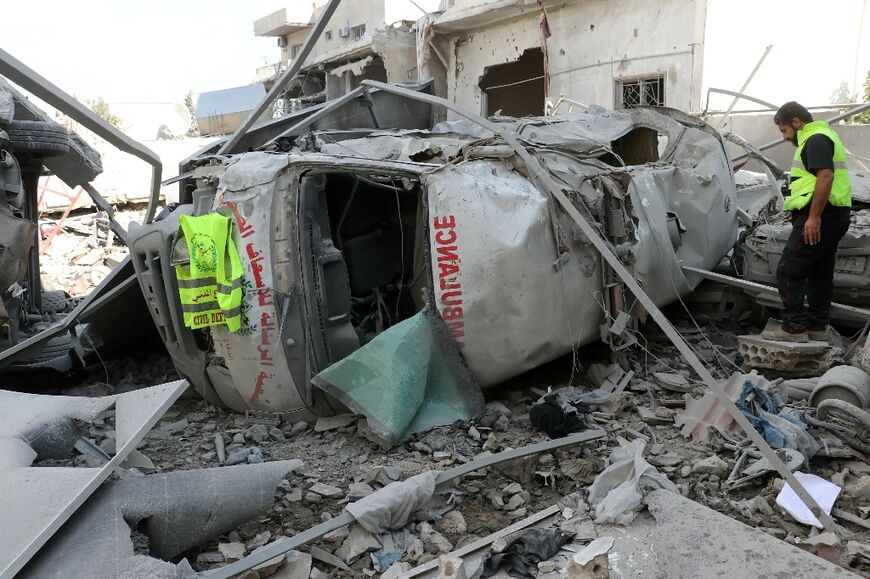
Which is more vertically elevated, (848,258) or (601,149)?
(601,149)

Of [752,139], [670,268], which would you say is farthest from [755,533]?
[752,139]

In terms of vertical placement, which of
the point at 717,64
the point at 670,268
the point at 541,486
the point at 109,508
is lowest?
the point at 541,486

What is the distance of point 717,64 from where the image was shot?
35.4ft

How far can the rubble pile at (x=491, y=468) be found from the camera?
3.10 m

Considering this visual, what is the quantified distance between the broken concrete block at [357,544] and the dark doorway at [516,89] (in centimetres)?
1377

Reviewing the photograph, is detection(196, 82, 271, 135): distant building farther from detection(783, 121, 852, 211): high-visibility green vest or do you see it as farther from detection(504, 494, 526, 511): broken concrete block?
detection(504, 494, 526, 511): broken concrete block

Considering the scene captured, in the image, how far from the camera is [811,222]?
4.97 meters

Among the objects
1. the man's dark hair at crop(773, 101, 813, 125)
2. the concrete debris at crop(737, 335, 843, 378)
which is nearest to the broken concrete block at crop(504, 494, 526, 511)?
the concrete debris at crop(737, 335, 843, 378)

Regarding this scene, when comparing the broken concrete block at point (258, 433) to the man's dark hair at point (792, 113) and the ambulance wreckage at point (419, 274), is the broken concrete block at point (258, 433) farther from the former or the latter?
the man's dark hair at point (792, 113)

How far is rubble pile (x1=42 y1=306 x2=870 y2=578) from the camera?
3.10 metres

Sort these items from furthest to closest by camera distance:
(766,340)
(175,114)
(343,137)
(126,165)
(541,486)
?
(175,114) → (126,165) → (343,137) → (766,340) → (541,486)

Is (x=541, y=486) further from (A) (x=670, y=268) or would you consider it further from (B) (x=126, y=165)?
(B) (x=126, y=165)

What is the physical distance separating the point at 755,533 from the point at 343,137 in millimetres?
5205

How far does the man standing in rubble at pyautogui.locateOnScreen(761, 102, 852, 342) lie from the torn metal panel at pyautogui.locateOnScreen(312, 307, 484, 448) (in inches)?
99.9
